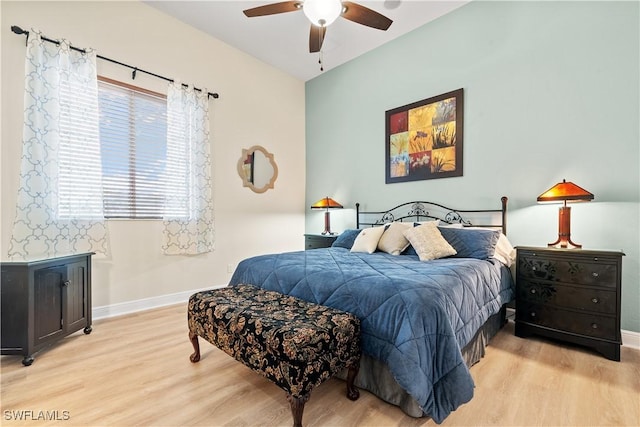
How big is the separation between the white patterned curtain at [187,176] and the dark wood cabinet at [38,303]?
107 centimetres

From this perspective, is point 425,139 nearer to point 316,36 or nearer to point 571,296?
point 316,36

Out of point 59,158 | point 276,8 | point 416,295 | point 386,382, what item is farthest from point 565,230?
point 59,158

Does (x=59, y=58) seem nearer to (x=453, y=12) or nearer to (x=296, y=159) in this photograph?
(x=296, y=159)

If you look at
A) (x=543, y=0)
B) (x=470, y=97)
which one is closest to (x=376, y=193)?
(x=470, y=97)

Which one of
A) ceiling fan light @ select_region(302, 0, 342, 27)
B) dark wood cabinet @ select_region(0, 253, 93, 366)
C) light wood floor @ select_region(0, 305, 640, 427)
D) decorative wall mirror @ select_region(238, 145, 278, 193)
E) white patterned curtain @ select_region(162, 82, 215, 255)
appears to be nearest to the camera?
light wood floor @ select_region(0, 305, 640, 427)

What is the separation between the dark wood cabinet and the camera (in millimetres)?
2070

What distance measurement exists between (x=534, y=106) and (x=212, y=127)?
3.72 metres

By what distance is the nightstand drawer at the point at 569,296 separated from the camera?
217cm

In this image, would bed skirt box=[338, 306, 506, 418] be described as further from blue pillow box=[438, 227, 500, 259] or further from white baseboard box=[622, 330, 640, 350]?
white baseboard box=[622, 330, 640, 350]

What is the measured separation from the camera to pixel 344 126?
4.58 metres

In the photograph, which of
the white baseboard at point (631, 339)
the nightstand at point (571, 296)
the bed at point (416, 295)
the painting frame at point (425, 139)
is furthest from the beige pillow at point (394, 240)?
the white baseboard at point (631, 339)

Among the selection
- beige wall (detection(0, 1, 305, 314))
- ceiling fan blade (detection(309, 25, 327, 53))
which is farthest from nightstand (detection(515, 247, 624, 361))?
beige wall (detection(0, 1, 305, 314))

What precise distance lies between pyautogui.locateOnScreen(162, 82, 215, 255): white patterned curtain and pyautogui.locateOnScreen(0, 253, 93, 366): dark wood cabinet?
107cm

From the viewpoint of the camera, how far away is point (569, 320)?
7.60 feet
